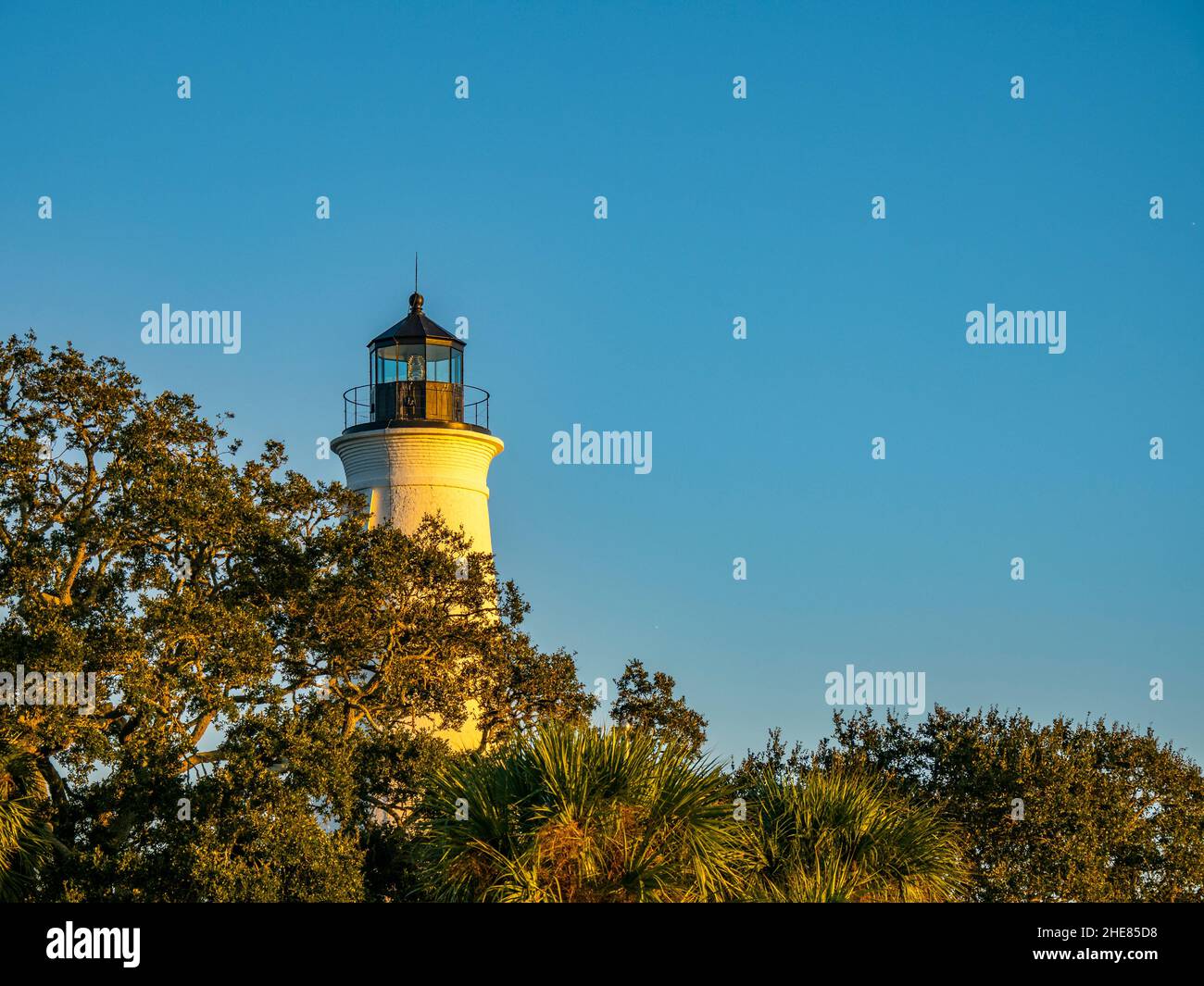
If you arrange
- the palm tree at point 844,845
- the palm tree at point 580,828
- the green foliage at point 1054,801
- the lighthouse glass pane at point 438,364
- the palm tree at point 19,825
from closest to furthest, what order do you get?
the palm tree at point 580,828, the palm tree at point 844,845, the palm tree at point 19,825, the green foliage at point 1054,801, the lighthouse glass pane at point 438,364

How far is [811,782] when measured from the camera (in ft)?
63.2

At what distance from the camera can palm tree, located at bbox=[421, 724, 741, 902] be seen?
16438mm

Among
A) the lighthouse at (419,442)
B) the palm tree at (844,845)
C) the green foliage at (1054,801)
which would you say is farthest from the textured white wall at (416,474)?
the palm tree at (844,845)

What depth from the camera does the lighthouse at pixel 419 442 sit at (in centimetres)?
3381

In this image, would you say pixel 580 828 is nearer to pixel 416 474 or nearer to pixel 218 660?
pixel 218 660

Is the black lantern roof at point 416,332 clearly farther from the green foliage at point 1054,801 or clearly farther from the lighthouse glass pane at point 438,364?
the green foliage at point 1054,801

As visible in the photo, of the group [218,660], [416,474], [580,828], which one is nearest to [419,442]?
[416,474]

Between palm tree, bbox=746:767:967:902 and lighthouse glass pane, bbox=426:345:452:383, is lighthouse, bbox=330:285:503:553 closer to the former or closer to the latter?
lighthouse glass pane, bbox=426:345:452:383

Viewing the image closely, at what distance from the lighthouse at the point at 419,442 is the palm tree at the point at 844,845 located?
585 inches

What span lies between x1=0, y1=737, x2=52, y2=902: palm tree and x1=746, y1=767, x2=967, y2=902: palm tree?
10.2 meters

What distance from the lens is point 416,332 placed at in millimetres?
35281
